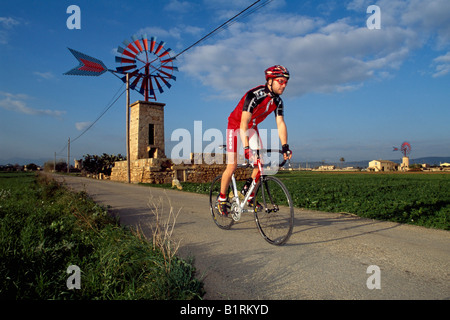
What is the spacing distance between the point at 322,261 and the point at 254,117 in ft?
7.04

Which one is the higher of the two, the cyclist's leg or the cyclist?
the cyclist

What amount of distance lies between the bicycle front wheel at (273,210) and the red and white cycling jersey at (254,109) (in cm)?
64

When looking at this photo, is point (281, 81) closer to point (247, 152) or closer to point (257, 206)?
point (247, 152)

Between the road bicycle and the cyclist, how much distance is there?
0.37 ft

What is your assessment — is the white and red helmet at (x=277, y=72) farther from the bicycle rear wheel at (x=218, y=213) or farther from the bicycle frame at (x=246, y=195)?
the bicycle rear wheel at (x=218, y=213)

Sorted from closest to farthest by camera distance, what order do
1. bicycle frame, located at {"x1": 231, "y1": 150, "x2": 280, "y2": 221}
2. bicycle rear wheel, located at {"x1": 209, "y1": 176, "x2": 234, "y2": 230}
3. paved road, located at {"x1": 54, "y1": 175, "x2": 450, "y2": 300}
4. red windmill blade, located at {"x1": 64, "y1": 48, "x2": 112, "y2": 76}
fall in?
paved road, located at {"x1": 54, "y1": 175, "x2": 450, "y2": 300}, bicycle frame, located at {"x1": 231, "y1": 150, "x2": 280, "y2": 221}, bicycle rear wheel, located at {"x1": 209, "y1": 176, "x2": 234, "y2": 230}, red windmill blade, located at {"x1": 64, "y1": 48, "x2": 112, "y2": 76}

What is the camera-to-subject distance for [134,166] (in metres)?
20.8

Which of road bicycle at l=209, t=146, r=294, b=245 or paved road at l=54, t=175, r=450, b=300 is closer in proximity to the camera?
paved road at l=54, t=175, r=450, b=300

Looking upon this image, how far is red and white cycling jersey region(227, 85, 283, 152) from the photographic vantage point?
381cm

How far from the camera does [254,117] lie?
408cm

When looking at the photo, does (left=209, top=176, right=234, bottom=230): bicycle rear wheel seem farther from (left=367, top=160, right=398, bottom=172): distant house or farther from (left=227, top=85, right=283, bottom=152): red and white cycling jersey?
(left=367, top=160, right=398, bottom=172): distant house

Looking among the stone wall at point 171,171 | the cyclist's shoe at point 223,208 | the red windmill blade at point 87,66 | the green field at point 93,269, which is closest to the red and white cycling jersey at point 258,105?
the cyclist's shoe at point 223,208

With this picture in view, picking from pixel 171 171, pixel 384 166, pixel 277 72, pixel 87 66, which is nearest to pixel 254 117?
pixel 277 72

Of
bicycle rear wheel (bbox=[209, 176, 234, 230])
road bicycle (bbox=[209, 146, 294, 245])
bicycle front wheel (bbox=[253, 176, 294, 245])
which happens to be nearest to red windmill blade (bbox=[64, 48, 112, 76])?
bicycle rear wheel (bbox=[209, 176, 234, 230])
